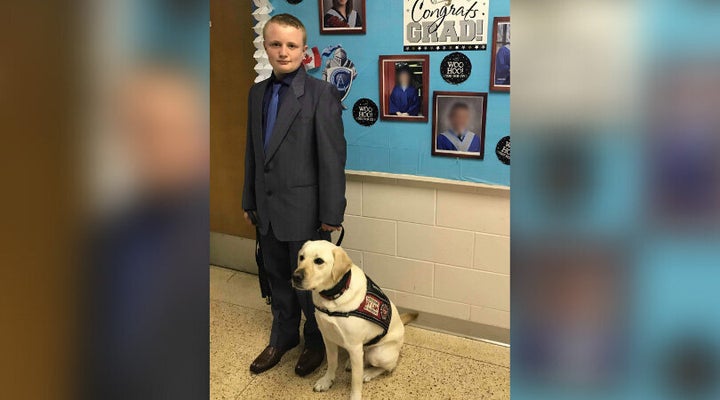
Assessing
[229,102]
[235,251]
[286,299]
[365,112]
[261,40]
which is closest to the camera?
[286,299]

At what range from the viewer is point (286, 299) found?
7.87 ft

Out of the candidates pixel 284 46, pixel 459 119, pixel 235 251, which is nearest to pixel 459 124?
pixel 459 119

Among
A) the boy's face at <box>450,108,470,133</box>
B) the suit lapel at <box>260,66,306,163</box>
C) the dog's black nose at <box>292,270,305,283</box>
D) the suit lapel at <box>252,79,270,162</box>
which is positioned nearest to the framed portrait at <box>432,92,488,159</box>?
the boy's face at <box>450,108,470,133</box>

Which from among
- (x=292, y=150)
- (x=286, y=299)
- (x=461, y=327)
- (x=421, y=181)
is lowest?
(x=461, y=327)

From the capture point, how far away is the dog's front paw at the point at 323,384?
7.18 feet

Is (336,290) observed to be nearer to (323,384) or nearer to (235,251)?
(323,384)

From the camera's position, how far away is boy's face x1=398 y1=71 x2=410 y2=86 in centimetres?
239

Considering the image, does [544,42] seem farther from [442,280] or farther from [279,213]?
[442,280]

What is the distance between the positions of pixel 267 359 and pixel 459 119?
4.67ft

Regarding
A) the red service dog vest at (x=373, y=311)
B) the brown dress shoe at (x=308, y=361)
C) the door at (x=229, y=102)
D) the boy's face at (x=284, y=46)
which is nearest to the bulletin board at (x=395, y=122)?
the door at (x=229, y=102)

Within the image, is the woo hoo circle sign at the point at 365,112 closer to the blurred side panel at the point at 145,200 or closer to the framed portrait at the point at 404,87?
the framed portrait at the point at 404,87

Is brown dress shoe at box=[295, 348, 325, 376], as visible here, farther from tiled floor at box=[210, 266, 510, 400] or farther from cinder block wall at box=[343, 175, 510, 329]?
cinder block wall at box=[343, 175, 510, 329]

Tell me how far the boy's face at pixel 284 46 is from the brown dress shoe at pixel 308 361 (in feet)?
4.16

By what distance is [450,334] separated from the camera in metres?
2.62
